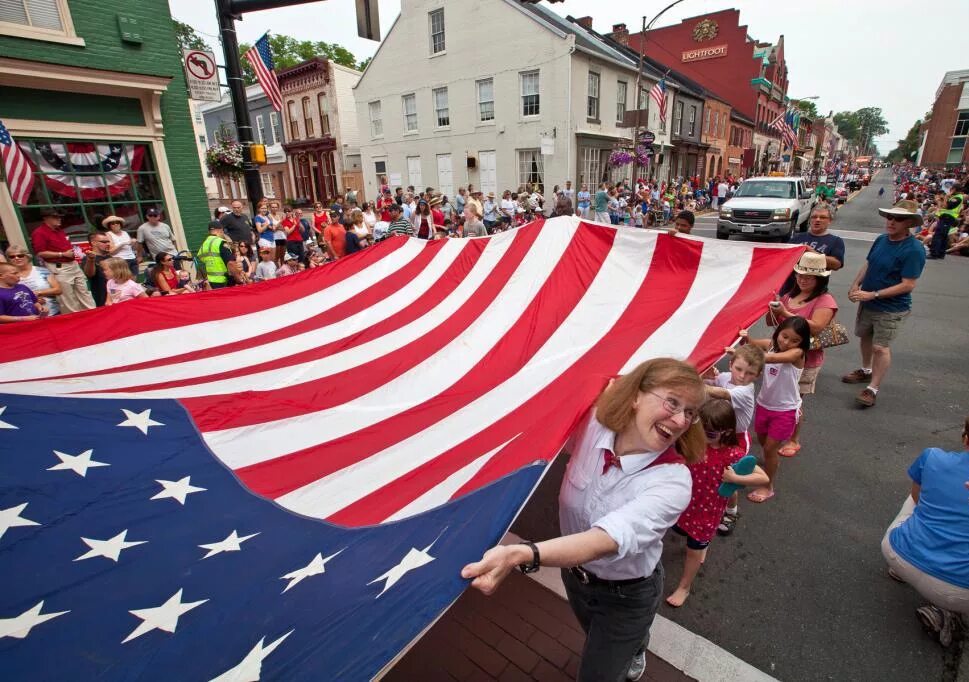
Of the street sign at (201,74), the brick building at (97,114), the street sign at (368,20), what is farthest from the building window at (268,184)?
the street sign at (368,20)

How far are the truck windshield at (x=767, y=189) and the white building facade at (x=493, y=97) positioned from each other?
6756mm

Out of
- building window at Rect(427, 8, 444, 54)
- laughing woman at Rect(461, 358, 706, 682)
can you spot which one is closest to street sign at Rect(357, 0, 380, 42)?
laughing woman at Rect(461, 358, 706, 682)

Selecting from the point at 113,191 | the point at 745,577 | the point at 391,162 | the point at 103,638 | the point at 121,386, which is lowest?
the point at 745,577

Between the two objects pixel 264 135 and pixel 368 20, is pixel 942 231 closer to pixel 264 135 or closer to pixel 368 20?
pixel 368 20

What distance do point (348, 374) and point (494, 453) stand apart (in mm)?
1747

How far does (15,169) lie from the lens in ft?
23.7

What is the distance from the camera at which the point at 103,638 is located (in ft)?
5.04

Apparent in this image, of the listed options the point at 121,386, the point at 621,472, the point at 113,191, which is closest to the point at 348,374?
the point at 121,386

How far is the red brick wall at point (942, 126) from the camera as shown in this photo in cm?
5650

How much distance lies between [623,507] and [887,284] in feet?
15.8

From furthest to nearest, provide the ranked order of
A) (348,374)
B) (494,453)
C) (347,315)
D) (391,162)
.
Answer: (391,162) → (347,315) → (348,374) → (494,453)

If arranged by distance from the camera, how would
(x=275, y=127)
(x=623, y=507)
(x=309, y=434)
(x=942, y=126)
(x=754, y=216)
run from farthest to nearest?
(x=942, y=126) → (x=275, y=127) → (x=754, y=216) → (x=309, y=434) → (x=623, y=507)

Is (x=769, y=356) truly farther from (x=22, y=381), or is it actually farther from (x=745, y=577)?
(x=22, y=381)

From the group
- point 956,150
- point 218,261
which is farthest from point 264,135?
point 956,150
